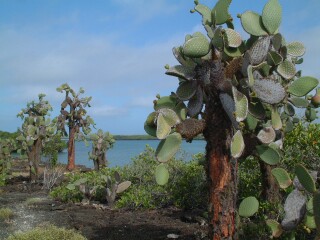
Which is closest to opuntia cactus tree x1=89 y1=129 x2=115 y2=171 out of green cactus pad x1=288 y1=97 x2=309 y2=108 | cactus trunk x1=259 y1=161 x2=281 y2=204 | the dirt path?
the dirt path

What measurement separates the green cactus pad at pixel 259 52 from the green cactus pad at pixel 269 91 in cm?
21

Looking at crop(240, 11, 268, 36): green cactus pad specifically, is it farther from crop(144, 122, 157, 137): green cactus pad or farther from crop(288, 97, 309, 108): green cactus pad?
crop(288, 97, 309, 108): green cactus pad

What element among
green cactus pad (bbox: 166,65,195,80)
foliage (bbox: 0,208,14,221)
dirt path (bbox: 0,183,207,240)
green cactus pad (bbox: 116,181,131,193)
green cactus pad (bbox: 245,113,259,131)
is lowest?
dirt path (bbox: 0,183,207,240)

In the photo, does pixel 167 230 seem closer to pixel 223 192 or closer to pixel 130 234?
pixel 130 234

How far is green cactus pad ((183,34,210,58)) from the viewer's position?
3.89 meters

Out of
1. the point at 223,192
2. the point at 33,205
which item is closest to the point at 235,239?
the point at 223,192

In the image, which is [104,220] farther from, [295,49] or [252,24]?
[252,24]

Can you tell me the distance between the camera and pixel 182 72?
169 inches

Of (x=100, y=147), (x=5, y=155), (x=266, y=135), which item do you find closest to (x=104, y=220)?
(x=266, y=135)

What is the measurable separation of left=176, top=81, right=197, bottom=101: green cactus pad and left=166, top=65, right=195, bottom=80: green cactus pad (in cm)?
10

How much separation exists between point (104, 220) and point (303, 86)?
5.11 m

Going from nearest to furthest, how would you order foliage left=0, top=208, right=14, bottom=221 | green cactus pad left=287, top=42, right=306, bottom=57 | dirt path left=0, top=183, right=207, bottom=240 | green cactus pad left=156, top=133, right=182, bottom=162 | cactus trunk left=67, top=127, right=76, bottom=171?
green cactus pad left=156, top=133, right=182, bottom=162
green cactus pad left=287, top=42, right=306, bottom=57
dirt path left=0, top=183, right=207, bottom=240
foliage left=0, top=208, right=14, bottom=221
cactus trunk left=67, top=127, right=76, bottom=171

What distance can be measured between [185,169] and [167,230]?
2.66 meters

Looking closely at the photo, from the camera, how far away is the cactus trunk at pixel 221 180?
4.20 meters
